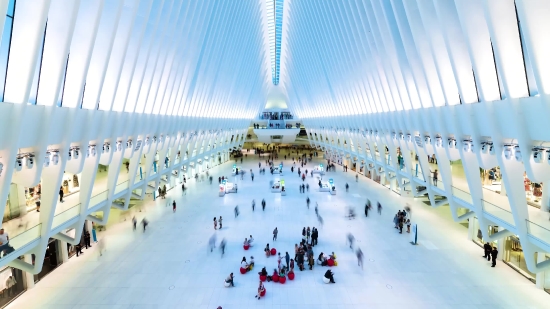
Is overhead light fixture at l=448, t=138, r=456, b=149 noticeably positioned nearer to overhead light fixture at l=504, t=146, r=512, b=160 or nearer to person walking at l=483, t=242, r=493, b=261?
overhead light fixture at l=504, t=146, r=512, b=160

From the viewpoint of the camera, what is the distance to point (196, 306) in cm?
1000

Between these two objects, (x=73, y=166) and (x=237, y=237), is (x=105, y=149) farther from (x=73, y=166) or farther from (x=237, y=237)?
(x=237, y=237)

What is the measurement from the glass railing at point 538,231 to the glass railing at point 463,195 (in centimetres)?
221

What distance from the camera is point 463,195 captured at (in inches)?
402

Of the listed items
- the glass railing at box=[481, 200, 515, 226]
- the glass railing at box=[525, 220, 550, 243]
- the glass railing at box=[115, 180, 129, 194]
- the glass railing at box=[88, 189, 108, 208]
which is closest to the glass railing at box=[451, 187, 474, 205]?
the glass railing at box=[481, 200, 515, 226]

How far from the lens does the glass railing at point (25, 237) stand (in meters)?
6.86

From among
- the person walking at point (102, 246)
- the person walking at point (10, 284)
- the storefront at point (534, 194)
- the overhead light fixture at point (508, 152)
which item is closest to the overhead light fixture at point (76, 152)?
the person walking at point (10, 284)

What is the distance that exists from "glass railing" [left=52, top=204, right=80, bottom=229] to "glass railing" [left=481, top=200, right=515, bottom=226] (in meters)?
11.6

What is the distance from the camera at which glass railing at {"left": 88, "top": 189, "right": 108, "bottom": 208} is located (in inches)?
416

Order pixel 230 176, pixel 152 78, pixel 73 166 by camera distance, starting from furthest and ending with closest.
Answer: pixel 230 176 < pixel 152 78 < pixel 73 166

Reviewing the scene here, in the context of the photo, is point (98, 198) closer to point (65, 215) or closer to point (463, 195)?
point (65, 215)

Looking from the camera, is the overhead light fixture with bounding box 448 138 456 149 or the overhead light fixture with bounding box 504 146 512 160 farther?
the overhead light fixture with bounding box 448 138 456 149

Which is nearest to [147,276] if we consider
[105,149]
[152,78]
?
[105,149]

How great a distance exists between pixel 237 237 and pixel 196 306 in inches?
231
